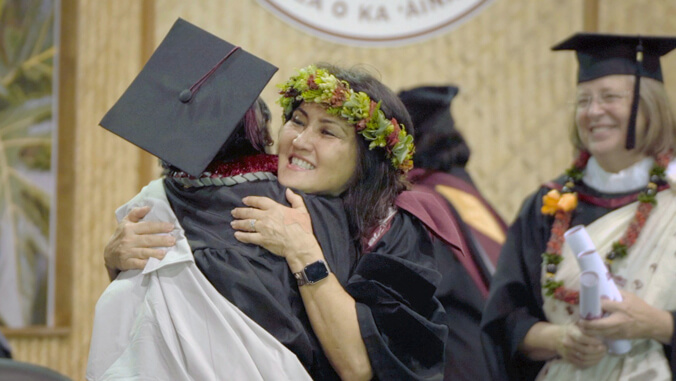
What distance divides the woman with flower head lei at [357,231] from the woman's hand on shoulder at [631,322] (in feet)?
2.45

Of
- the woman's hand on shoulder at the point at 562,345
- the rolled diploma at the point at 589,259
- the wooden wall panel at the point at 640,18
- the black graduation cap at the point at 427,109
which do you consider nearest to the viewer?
the rolled diploma at the point at 589,259

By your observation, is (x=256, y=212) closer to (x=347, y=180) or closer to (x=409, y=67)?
(x=347, y=180)

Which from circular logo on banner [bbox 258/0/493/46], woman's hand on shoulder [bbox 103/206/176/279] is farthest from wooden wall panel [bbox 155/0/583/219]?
woman's hand on shoulder [bbox 103/206/176/279]

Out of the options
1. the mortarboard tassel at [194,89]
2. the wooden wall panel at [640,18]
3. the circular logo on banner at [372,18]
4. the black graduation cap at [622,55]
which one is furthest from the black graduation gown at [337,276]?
the wooden wall panel at [640,18]

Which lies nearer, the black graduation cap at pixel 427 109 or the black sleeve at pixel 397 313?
the black sleeve at pixel 397 313

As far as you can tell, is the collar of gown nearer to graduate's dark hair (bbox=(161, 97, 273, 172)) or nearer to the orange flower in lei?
the orange flower in lei

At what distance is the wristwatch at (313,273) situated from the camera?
2.45 meters

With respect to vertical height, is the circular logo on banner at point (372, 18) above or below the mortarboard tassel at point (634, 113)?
above

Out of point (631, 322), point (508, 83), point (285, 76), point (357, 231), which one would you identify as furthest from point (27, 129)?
point (631, 322)

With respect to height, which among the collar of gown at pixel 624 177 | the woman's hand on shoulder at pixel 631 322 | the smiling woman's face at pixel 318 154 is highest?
the smiling woman's face at pixel 318 154

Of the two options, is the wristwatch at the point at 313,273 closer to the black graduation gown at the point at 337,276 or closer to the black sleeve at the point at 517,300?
the black graduation gown at the point at 337,276

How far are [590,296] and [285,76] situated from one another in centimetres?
271

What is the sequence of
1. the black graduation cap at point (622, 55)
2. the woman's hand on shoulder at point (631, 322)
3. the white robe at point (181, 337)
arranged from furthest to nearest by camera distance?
the black graduation cap at point (622, 55) → the woman's hand on shoulder at point (631, 322) → the white robe at point (181, 337)

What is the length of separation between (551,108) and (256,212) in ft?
10.8
